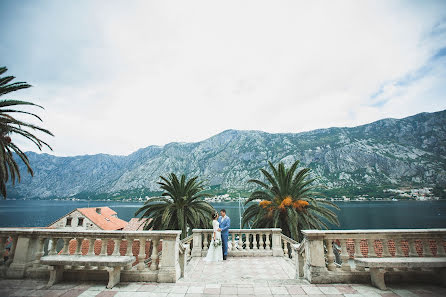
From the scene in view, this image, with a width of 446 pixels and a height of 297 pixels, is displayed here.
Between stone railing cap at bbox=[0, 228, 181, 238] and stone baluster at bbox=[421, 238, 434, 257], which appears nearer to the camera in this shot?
stone baluster at bbox=[421, 238, 434, 257]

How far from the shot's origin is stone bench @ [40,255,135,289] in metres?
4.53

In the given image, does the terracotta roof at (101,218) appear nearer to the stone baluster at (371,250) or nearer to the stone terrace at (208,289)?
the stone terrace at (208,289)

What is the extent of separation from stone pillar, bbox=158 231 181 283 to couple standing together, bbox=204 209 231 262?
123 inches

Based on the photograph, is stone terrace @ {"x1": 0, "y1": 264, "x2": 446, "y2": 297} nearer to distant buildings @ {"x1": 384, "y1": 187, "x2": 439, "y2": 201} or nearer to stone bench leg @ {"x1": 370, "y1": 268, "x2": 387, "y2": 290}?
stone bench leg @ {"x1": 370, "y1": 268, "x2": 387, "y2": 290}

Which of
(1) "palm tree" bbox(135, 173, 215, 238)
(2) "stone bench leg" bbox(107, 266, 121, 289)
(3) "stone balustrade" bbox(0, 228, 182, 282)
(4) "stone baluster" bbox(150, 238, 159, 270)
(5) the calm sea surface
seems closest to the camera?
(2) "stone bench leg" bbox(107, 266, 121, 289)

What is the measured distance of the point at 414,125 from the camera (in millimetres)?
183125

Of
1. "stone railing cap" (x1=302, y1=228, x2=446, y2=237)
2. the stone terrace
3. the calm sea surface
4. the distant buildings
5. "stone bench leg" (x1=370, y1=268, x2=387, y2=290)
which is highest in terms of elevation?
"stone railing cap" (x1=302, y1=228, x2=446, y2=237)

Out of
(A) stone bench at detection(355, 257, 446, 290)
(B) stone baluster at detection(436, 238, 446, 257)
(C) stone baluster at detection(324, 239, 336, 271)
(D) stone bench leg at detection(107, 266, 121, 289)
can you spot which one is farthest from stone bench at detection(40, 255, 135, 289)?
(B) stone baluster at detection(436, 238, 446, 257)

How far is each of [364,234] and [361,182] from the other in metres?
180

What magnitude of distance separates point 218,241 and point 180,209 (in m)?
6.52

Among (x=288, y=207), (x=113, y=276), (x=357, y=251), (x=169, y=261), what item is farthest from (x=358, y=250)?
(x=288, y=207)

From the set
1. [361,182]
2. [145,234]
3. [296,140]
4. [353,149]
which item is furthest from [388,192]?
[145,234]

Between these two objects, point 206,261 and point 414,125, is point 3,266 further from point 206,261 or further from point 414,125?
point 414,125

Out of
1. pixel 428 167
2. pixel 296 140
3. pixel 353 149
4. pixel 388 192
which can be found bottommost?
pixel 388 192
